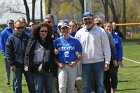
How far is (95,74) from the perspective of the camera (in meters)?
8.80

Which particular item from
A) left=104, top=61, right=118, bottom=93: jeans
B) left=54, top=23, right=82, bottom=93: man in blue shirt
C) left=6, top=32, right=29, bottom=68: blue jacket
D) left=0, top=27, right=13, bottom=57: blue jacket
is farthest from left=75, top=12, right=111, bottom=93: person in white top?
left=0, top=27, right=13, bottom=57: blue jacket

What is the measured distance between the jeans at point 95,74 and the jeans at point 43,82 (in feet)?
2.44

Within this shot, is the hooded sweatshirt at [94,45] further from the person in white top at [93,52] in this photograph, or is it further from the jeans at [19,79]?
the jeans at [19,79]

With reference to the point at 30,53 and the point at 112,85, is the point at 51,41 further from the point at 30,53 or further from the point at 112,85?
the point at 112,85

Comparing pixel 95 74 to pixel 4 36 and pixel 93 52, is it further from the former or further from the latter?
pixel 4 36

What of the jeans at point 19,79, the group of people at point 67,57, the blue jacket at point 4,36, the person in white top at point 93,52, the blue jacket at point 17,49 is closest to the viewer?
the group of people at point 67,57

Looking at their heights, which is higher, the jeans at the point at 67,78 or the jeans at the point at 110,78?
the jeans at the point at 67,78

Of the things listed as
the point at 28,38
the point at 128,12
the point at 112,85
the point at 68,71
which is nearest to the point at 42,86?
the point at 68,71

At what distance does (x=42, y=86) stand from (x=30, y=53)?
76 centimetres

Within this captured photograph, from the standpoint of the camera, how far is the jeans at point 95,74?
872 centimetres

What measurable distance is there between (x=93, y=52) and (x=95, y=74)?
0.52m

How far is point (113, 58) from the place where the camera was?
970 cm

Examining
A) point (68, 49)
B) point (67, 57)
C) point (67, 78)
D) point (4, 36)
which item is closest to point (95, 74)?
point (67, 78)

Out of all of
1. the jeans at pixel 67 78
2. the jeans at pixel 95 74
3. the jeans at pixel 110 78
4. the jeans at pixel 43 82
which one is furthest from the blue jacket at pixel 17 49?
the jeans at pixel 110 78
